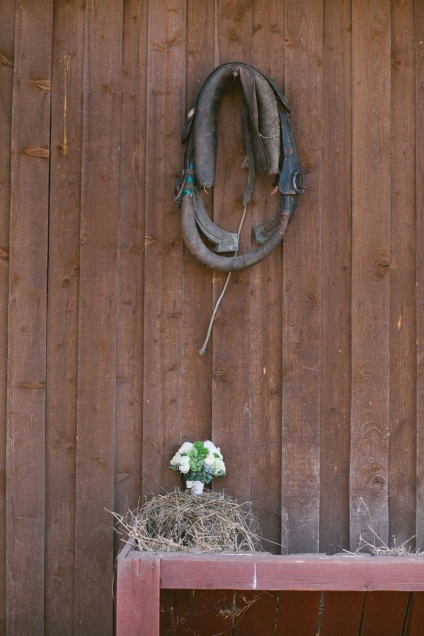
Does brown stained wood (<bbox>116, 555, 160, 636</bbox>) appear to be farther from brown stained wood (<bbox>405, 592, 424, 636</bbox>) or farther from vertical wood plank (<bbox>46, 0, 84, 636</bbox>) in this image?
brown stained wood (<bbox>405, 592, 424, 636</bbox>)

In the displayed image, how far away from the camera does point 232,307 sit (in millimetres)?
3285

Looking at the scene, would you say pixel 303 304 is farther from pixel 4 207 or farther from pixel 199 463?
pixel 4 207

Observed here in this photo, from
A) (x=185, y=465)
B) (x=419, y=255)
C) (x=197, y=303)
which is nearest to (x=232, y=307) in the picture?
(x=197, y=303)

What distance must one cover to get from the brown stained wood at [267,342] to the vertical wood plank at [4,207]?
102 cm

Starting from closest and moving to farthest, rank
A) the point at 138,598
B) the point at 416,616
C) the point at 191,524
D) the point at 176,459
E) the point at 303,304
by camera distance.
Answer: the point at 138,598 < the point at 191,524 < the point at 416,616 < the point at 176,459 < the point at 303,304

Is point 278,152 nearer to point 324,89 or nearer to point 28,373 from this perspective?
point 324,89

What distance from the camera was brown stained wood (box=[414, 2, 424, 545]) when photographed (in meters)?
3.24

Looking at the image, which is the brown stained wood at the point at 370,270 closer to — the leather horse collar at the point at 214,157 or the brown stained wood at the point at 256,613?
the leather horse collar at the point at 214,157

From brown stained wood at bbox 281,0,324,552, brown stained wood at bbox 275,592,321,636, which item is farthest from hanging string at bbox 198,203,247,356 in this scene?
brown stained wood at bbox 275,592,321,636

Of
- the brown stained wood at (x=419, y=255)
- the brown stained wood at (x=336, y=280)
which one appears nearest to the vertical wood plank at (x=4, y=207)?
the brown stained wood at (x=336, y=280)

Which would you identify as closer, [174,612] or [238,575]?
[238,575]

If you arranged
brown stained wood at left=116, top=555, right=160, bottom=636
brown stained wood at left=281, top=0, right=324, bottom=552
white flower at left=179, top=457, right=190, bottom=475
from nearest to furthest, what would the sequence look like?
brown stained wood at left=116, top=555, right=160, bottom=636 → white flower at left=179, top=457, right=190, bottom=475 → brown stained wood at left=281, top=0, right=324, bottom=552

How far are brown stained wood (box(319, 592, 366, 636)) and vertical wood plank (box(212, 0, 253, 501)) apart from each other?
52cm

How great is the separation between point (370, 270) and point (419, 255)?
8.3 inches
